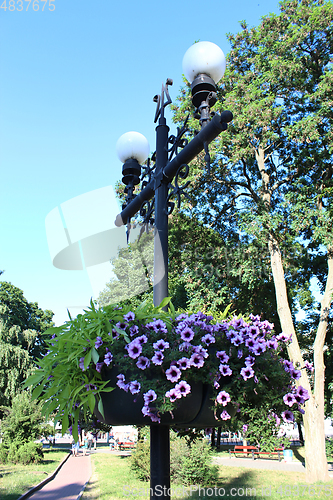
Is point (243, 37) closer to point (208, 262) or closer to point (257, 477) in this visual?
point (208, 262)

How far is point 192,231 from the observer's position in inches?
524

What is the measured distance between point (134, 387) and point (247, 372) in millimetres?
516

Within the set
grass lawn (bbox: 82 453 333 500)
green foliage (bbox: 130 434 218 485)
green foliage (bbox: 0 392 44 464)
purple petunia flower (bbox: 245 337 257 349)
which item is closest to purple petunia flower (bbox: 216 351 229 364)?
purple petunia flower (bbox: 245 337 257 349)

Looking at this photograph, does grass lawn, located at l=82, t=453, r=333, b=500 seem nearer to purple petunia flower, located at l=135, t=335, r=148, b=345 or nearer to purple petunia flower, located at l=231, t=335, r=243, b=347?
purple petunia flower, located at l=231, t=335, r=243, b=347

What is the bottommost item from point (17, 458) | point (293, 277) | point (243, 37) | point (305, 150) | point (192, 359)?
point (17, 458)

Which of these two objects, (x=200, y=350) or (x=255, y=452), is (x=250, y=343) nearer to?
(x=200, y=350)

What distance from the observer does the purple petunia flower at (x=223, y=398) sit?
5.08 ft

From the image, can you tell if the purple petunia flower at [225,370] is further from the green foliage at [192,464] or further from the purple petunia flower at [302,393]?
the green foliage at [192,464]

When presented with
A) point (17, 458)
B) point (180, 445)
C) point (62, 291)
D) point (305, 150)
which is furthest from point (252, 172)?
point (17, 458)

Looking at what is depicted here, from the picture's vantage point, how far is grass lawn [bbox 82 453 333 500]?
9.04 m

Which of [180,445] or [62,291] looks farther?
[180,445]

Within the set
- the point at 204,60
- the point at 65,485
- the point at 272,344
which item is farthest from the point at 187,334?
the point at 65,485

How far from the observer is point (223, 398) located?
5.14ft

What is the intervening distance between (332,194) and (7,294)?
25.1m
